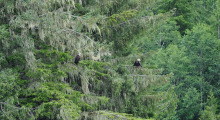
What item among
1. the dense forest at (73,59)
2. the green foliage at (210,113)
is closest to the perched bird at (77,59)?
the dense forest at (73,59)

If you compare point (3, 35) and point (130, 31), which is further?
point (130, 31)

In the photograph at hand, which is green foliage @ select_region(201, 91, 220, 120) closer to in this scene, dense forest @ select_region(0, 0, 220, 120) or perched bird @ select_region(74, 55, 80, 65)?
dense forest @ select_region(0, 0, 220, 120)

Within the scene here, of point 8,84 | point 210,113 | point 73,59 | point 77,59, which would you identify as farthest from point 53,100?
point 210,113

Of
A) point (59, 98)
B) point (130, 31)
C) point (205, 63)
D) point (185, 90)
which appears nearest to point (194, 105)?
point (185, 90)

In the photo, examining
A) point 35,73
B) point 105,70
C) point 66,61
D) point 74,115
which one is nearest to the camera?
point 74,115

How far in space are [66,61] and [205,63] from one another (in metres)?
25.4

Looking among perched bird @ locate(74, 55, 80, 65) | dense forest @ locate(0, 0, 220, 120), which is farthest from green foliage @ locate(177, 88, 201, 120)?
perched bird @ locate(74, 55, 80, 65)

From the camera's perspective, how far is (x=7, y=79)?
870cm

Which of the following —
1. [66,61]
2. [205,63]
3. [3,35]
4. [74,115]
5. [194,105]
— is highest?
[3,35]

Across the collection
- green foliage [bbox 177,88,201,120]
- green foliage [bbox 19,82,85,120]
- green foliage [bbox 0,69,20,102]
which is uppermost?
green foliage [bbox 0,69,20,102]

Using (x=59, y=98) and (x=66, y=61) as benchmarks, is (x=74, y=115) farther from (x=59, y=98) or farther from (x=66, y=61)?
(x=66, y=61)

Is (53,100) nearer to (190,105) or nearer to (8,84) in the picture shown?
(8,84)

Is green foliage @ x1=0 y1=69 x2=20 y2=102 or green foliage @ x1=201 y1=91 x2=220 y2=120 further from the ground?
green foliage @ x1=0 y1=69 x2=20 y2=102

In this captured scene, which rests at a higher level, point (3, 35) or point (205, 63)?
point (3, 35)
